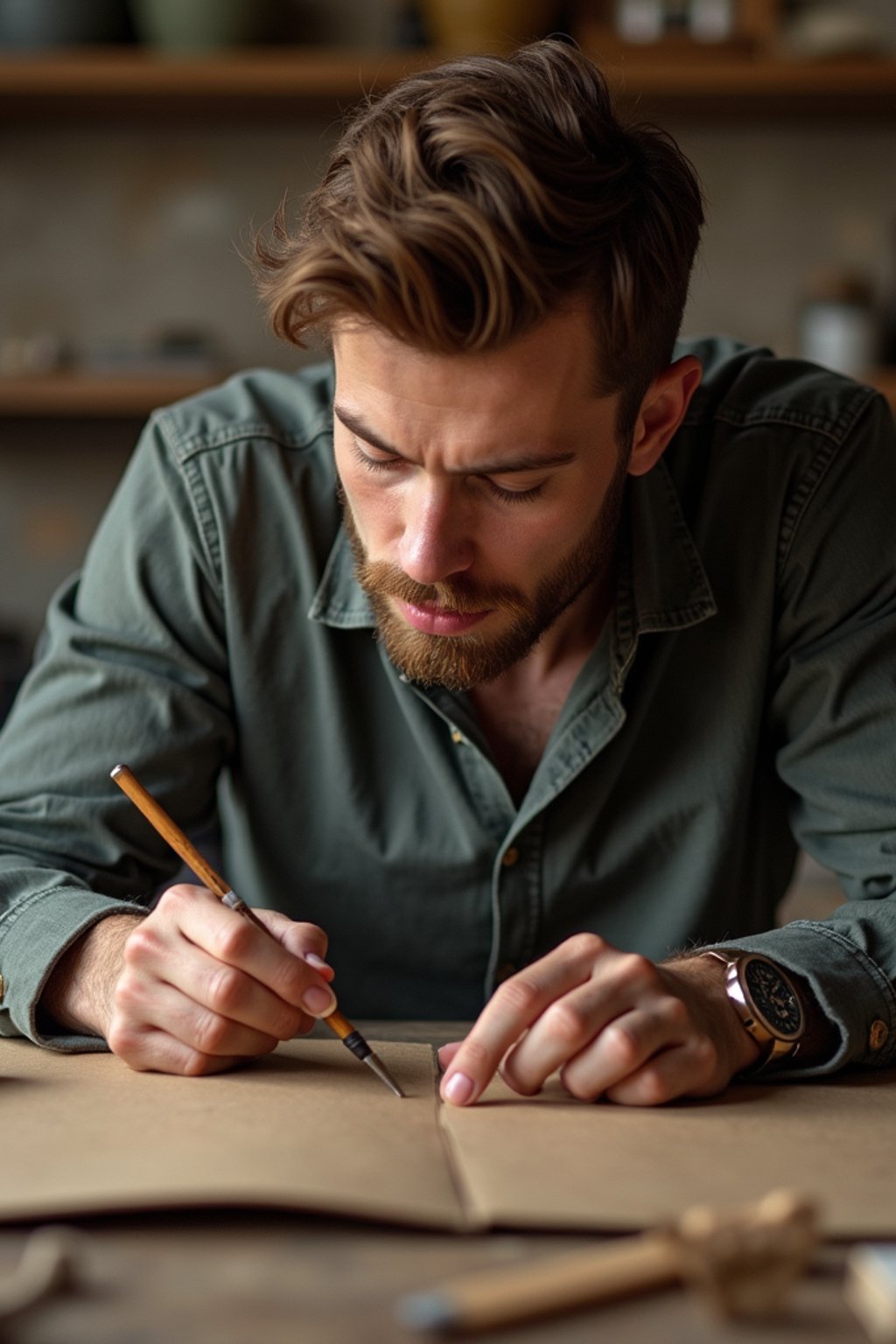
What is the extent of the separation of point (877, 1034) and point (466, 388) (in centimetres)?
64

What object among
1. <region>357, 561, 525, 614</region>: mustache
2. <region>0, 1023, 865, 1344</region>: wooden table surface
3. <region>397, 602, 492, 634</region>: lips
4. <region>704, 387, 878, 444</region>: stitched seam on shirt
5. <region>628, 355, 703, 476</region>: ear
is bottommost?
<region>0, 1023, 865, 1344</region>: wooden table surface

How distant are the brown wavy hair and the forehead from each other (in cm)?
2

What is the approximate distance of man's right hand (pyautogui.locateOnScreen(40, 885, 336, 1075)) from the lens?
3.65 feet

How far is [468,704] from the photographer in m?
1.55

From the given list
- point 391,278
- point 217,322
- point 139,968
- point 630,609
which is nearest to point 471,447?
point 391,278

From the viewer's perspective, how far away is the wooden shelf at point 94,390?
3.00m

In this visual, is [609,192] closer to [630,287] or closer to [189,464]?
[630,287]

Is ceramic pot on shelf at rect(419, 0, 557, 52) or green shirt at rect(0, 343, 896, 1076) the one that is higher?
ceramic pot on shelf at rect(419, 0, 557, 52)

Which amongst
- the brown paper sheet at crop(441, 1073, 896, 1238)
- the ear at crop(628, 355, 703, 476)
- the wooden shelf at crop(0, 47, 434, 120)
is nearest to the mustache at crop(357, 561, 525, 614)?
the ear at crop(628, 355, 703, 476)

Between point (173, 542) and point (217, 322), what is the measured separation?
1.81 meters

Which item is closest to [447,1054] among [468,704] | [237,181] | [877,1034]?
[877,1034]

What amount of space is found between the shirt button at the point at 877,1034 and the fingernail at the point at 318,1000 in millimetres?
465

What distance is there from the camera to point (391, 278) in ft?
3.93

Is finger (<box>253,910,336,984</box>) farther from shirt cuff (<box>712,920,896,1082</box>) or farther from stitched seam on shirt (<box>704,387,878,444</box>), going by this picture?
stitched seam on shirt (<box>704,387,878,444</box>)
